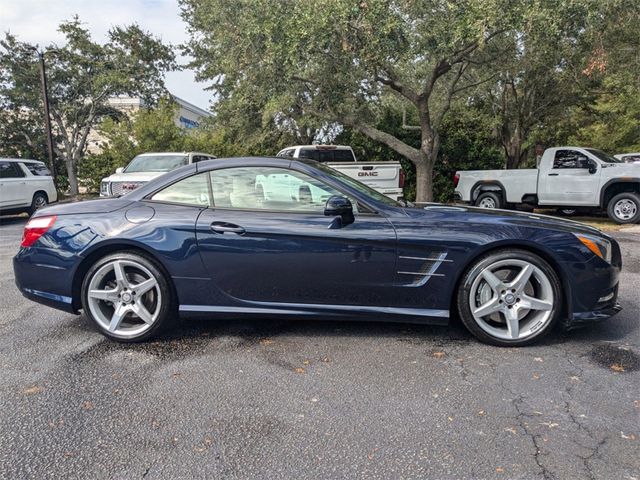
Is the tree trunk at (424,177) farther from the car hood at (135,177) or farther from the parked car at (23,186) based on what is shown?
the parked car at (23,186)

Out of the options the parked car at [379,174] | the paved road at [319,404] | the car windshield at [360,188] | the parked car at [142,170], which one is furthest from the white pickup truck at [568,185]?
the car windshield at [360,188]

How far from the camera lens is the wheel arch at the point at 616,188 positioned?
11.1m

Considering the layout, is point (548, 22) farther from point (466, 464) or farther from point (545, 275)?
point (466, 464)

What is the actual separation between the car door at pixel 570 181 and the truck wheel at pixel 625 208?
0.39 metres

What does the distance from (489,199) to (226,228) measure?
11.1 meters

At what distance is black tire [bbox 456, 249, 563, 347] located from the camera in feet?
11.3

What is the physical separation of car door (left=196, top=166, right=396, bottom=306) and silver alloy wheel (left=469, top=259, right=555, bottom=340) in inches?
27.3

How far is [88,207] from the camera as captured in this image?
3.79m

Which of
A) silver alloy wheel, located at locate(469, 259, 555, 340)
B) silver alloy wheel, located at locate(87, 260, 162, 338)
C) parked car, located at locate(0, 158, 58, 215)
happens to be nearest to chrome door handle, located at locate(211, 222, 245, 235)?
silver alloy wheel, located at locate(87, 260, 162, 338)

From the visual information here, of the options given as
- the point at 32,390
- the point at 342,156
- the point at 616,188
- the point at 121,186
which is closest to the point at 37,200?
the point at 121,186

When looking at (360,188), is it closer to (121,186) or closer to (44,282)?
(44,282)

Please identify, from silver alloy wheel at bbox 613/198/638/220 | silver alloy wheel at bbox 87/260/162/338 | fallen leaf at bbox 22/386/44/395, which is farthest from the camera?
silver alloy wheel at bbox 613/198/638/220

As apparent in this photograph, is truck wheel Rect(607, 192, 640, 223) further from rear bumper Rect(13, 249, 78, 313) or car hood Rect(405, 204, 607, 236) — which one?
rear bumper Rect(13, 249, 78, 313)

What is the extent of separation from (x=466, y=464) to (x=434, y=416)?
16.6 inches
